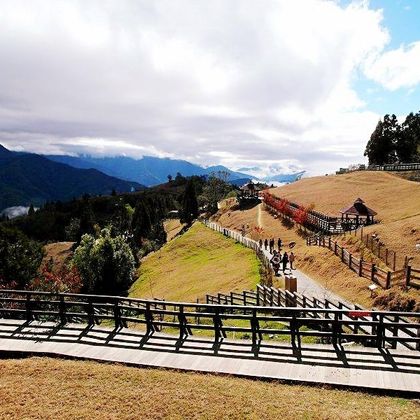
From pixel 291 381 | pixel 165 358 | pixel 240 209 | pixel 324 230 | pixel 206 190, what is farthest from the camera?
pixel 206 190

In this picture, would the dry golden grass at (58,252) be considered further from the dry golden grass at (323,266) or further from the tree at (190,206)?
the dry golden grass at (323,266)

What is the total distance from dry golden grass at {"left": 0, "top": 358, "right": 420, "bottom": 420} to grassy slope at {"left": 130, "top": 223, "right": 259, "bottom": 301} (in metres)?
21.3

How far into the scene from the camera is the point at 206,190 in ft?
447

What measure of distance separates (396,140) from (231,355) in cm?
11078

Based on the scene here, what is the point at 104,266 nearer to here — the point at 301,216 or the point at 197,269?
the point at 197,269

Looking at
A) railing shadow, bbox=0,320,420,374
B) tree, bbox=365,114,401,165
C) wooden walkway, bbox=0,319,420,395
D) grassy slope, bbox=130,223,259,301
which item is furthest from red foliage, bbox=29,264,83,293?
tree, bbox=365,114,401,165

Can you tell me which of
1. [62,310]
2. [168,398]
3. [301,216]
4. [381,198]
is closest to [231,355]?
[168,398]

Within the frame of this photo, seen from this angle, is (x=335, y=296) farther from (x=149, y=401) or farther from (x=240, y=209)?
(x=240, y=209)

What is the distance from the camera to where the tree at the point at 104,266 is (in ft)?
181

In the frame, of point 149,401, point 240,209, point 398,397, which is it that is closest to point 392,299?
point 398,397

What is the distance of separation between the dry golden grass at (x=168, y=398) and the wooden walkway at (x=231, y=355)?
56 cm

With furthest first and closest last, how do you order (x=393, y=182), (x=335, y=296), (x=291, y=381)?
(x=393, y=182) → (x=335, y=296) → (x=291, y=381)

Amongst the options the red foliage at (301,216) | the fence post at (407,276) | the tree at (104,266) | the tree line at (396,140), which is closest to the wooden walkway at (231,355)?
the fence post at (407,276)

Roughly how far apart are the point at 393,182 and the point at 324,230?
35763mm
